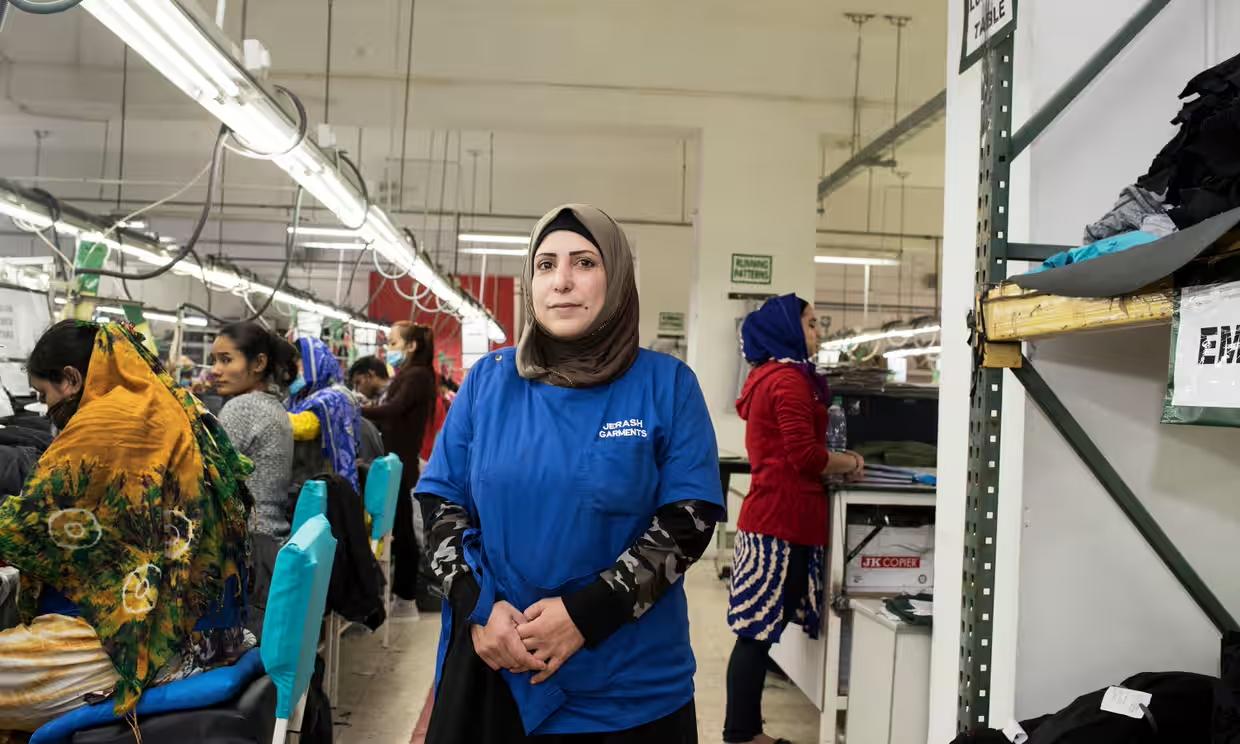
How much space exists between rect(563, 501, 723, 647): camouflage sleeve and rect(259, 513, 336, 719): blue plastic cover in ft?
2.58

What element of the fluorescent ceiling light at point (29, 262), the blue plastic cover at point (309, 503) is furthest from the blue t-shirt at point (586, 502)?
the fluorescent ceiling light at point (29, 262)

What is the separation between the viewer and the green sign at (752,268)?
770 cm

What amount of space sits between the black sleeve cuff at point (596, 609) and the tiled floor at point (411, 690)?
2.37m

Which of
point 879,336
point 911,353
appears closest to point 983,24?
point 879,336

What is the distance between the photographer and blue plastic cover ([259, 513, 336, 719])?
6.39 feet

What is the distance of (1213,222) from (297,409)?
12.3ft

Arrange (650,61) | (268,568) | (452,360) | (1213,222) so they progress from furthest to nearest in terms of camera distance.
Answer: (452,360) → (650,61) → (268,568) → (1213,222)

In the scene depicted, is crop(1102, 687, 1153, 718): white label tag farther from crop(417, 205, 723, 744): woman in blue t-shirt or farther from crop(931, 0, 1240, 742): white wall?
crop(417, 205, 723, 744): woman in blue t-shirt

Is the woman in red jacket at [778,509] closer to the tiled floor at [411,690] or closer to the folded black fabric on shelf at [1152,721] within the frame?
the tiled floor at [411,690]

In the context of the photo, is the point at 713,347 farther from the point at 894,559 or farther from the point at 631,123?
the point at 894,559

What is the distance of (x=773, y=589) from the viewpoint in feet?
11.0

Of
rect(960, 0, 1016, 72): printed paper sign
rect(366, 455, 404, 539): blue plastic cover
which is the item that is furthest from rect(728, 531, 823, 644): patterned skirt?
rect(960, 0, 1016, 72): printed paper sign

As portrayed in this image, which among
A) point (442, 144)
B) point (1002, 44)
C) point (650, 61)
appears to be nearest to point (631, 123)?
point (650, 61)

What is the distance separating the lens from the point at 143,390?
7.27ft
